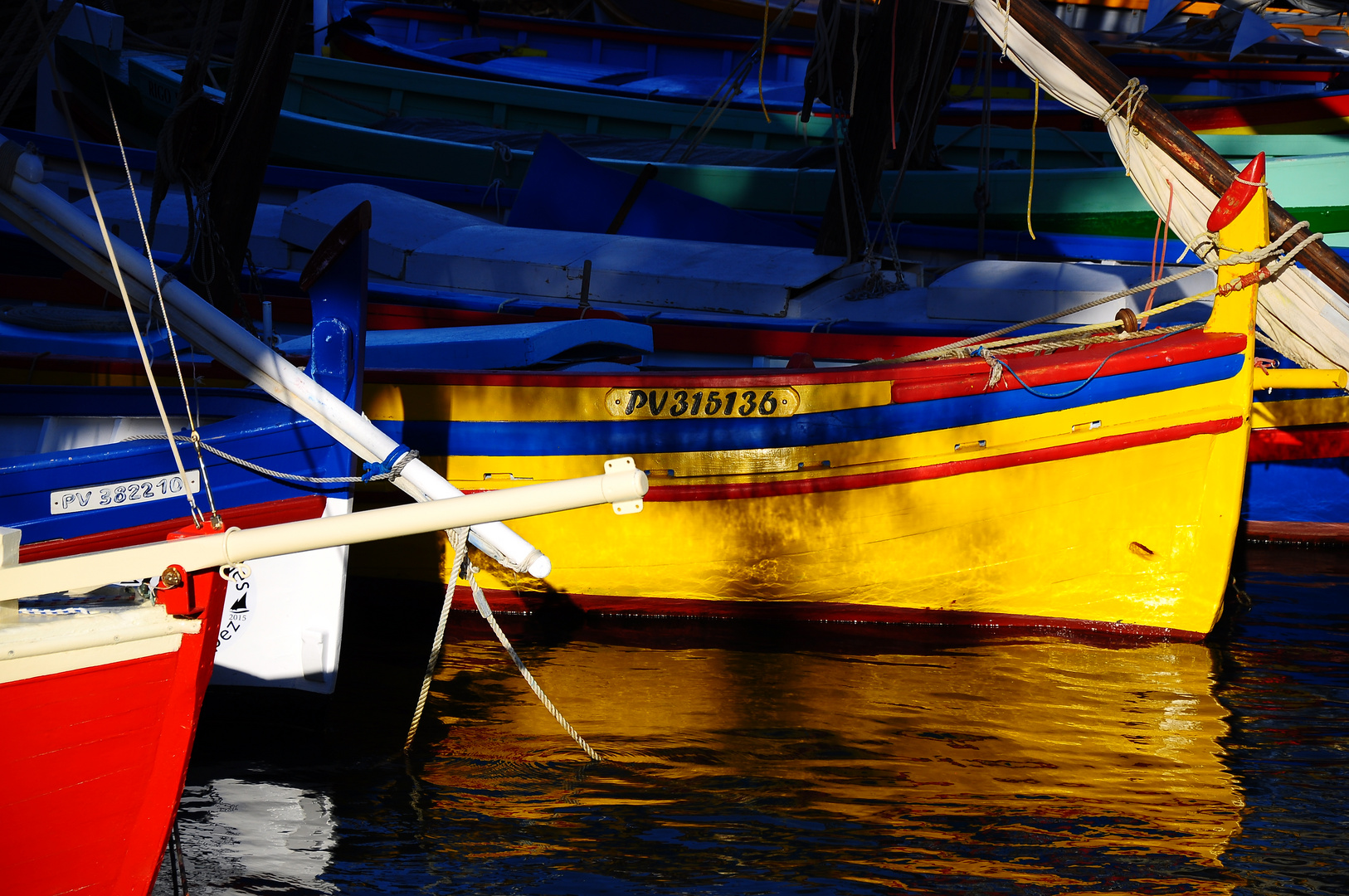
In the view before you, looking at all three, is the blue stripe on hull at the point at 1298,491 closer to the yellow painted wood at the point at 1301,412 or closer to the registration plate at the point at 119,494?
Answer: the yellow painted wood at the point at 1301,412

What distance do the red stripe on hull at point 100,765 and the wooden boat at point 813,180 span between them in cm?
807

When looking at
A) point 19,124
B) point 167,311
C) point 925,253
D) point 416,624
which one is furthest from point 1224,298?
point 19,124

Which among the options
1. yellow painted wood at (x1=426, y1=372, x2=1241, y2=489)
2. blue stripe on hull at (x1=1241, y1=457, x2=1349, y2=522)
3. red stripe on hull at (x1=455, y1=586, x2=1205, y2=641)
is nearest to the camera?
yellow painted wood at (x1=426, y1=372, x2=1241, y2=489)

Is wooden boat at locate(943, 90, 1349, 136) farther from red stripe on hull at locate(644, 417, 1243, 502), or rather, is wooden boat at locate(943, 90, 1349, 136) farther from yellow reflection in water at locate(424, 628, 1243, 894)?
yellow reflection in water at locate(424, 628, 1243, 894)

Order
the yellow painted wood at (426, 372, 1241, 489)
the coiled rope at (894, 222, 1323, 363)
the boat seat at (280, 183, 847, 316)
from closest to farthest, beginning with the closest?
the coiled rope at (894, 222, 1323, 363) → the yellow painted wood at (426, 372, 1241, 489) → the boat seat at (280, 183, 847, 316)

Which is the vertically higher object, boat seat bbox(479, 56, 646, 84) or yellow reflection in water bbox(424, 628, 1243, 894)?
boat seat bbox(479, 56, 646, 84)

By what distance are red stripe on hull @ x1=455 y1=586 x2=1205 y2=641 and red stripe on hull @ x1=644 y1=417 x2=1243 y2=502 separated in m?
0.69

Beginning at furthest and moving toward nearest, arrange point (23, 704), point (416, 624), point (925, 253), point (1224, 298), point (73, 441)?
1. point (925, 253)
2. point (416, 624)
3. point (1224, 298)
4. point (73, 441)
5. point (23, 704)

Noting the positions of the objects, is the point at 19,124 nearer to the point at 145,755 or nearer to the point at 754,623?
the point at 754,623

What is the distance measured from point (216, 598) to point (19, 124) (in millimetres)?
17290

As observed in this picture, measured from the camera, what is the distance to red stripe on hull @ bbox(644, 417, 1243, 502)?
6.29 metres

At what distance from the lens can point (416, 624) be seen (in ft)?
22.2

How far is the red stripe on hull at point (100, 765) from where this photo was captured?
3203 mm

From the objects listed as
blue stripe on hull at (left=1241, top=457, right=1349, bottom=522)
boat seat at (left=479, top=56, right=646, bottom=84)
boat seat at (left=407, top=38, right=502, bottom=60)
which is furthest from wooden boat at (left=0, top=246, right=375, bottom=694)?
boat seat at (left=407, top=38, right=502, bottom=60)
